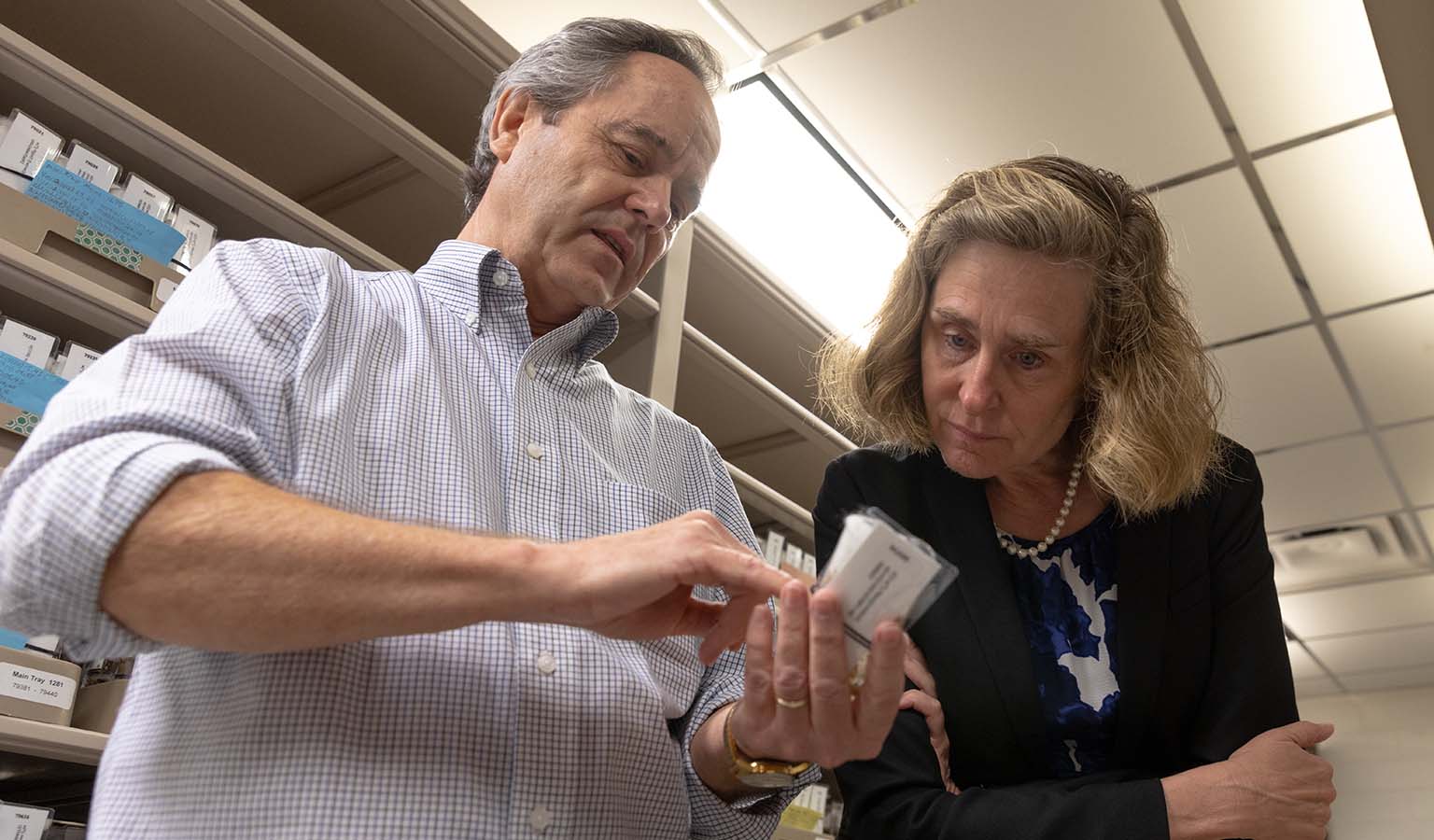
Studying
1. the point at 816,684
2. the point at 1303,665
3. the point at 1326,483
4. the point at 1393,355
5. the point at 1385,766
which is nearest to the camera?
the point at 816,684

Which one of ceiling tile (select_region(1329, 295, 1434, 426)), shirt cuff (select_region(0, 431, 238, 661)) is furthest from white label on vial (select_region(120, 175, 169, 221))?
ceiling tile (select_region(1329, 295, 1434, 426))

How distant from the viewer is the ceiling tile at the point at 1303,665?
606 centimetres

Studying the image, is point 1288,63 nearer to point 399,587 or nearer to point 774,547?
point 774,547

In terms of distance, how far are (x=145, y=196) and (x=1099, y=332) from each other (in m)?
1.35

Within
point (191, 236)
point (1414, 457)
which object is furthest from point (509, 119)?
point (1414, 457)

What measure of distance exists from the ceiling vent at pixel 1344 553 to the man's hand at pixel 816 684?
452cm

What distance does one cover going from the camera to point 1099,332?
4.60 feet

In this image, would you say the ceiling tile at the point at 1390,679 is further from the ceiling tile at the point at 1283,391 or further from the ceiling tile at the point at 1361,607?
the ceiling tile at the point at 1283,391

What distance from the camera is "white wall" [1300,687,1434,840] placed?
4125mm

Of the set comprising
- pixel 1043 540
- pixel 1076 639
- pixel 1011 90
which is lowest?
pixel 1076 639

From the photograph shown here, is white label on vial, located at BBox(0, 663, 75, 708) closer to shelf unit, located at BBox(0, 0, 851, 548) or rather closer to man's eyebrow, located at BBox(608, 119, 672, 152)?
shelf unit, located at BBox(0, 0, 851, 548)

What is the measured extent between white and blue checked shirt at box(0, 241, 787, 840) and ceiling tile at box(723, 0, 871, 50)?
165 centimetres

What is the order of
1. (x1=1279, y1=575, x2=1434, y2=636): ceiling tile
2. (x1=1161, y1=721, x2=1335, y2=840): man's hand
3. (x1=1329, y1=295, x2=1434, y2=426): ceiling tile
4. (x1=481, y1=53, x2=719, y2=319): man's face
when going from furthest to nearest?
(x1=1279, y1=575, x2=1434, y2=636): ceiling tile
(x1=1329, y1=295, x2=1434, y2=426): ceiling tile
(x1=481, y1=53, x2=719, y2=319): man's face
(x1=1161, y1=721, x2=1335, y2=840): man's hand

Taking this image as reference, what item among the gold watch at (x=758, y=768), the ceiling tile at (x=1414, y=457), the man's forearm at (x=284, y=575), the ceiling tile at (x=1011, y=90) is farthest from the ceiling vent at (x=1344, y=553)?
the man's forearm at (x=284, y=575)
